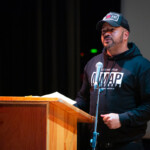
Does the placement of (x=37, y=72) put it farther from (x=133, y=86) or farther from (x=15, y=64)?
(x=133, y=86)

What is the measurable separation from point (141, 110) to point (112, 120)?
23 centimetres

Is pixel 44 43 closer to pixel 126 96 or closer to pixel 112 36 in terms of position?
pixel 112 36

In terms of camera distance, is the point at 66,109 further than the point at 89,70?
No

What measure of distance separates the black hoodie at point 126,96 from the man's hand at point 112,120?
33mm

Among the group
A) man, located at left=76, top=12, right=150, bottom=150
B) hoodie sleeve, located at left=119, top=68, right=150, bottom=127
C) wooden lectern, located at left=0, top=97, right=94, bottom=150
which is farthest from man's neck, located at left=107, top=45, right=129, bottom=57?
wooden lectern, located at left=0, top=97, right=94, bottom=150

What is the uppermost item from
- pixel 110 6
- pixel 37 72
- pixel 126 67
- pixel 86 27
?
pixel 110 6

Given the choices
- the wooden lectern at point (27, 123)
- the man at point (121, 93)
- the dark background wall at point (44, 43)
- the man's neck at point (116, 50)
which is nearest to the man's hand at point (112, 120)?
the man at point (121, 93)

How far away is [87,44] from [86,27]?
0.22 meters

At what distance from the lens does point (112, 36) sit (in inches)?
82.1

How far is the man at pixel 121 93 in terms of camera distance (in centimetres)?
188

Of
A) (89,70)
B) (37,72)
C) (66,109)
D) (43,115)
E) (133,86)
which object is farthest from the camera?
(37,72)

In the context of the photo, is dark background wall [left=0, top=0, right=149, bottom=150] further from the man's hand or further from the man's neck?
the man's hand

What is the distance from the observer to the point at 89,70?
2.24 metres

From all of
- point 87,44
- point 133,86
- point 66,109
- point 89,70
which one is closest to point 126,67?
point 133,86
